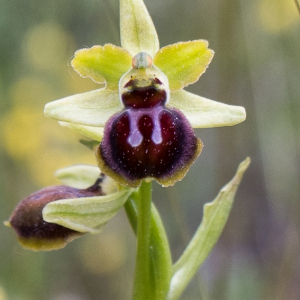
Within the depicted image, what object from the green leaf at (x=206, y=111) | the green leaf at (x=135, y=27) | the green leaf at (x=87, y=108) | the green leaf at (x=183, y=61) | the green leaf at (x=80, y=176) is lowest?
the green leaf at (x=80, y=176)

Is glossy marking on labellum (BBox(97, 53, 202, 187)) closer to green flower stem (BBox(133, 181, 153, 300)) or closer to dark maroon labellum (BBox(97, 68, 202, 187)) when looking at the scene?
dark maroon labellum (BBox(97, 68, 202, 187))

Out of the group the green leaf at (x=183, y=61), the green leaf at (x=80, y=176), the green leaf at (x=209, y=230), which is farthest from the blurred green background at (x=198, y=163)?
the green leaf at (x=183, y=61)

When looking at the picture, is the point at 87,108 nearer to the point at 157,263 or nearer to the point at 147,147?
the point at 147,147

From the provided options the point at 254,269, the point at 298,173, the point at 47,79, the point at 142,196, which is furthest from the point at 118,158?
the point at 47,79

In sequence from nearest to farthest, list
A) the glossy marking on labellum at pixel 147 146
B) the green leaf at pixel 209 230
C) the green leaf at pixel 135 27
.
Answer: the glossy marking on labellum at pixel 147 146
the green leaf at pixel 135 27
the green leaf at pixel 209 230

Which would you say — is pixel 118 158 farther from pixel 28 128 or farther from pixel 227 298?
pixel 28 128

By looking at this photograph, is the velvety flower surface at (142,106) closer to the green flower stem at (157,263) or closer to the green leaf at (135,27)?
the green leaf at (135,27)

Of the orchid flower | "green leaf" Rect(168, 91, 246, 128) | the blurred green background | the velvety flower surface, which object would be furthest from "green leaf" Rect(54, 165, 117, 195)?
the blurred green background

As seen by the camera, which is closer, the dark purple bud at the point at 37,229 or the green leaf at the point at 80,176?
the dark purple bud at the point at 37,229
